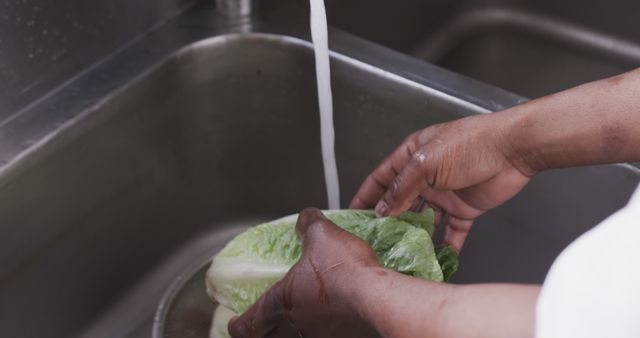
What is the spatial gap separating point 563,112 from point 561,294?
33cm

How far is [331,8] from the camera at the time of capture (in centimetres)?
110

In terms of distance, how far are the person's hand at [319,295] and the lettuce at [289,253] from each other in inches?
3.7

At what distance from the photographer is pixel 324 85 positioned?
864 mm

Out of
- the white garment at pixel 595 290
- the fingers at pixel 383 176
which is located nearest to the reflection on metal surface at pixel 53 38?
the fingers at pixel 383 176

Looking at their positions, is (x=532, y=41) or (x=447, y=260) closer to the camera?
(x=447, y=260)

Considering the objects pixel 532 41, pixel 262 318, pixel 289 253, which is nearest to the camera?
pixel 262 318

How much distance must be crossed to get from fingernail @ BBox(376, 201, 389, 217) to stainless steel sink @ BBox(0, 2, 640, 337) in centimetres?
17

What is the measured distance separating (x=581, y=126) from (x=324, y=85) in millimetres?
312

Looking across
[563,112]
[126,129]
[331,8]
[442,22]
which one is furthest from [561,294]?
[442,22]

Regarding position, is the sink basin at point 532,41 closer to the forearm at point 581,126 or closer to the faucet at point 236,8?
the faucet at point 236,8

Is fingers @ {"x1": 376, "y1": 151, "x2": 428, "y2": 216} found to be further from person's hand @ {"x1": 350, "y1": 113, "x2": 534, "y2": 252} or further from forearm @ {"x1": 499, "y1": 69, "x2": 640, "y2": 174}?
forearm @ {"x1": 499, "y1": 69, "x2": 640, "y2": 174}

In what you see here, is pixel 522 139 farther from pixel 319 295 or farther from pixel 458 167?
pixel 319 295

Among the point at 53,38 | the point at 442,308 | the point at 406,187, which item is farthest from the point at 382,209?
the point at 53,38

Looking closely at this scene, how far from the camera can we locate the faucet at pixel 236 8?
99cm
